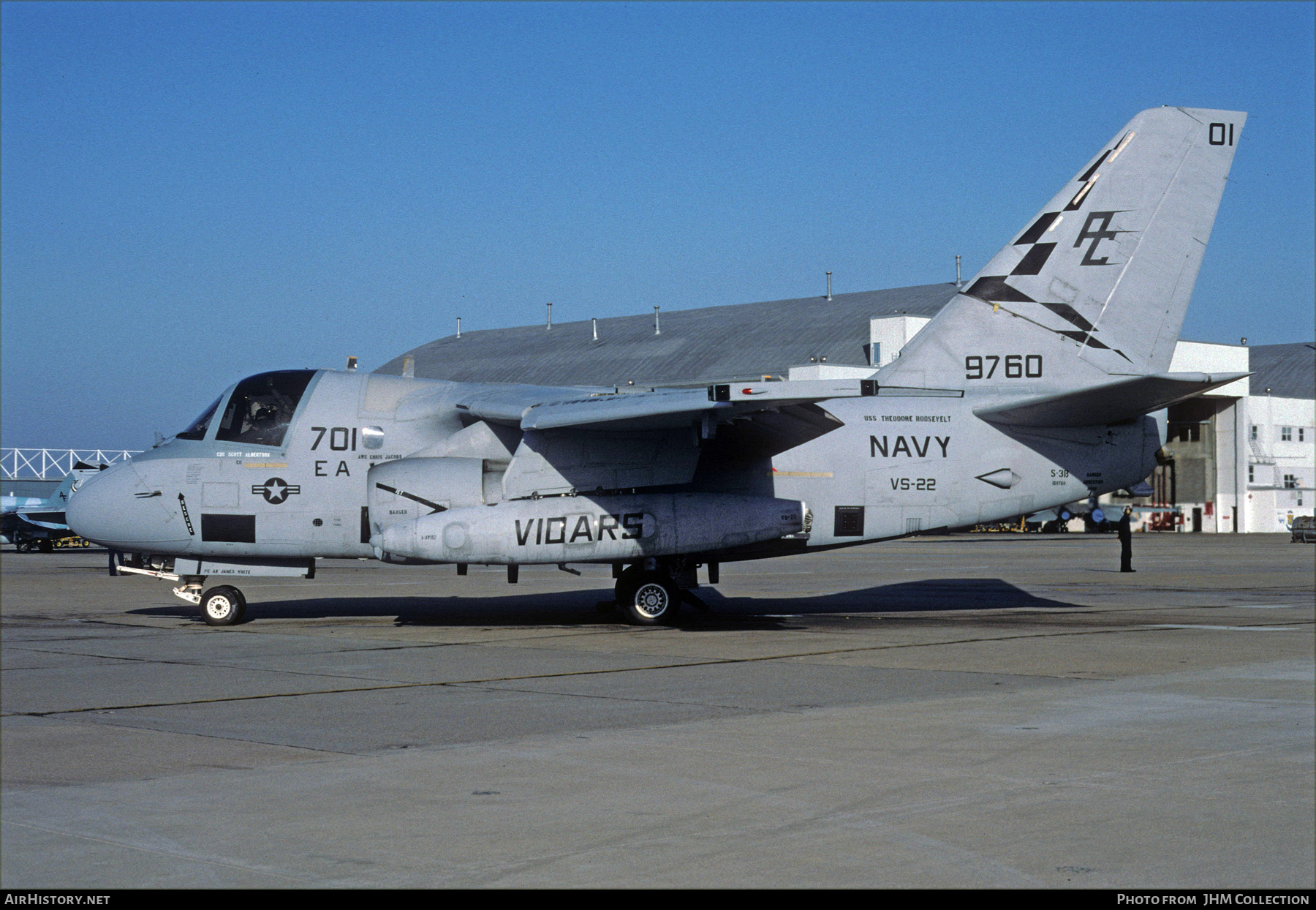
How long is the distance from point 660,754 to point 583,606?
1253cm

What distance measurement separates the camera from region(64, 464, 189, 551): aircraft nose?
1656 cm

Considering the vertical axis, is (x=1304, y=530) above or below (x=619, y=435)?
below

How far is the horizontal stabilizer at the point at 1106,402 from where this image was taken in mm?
15000

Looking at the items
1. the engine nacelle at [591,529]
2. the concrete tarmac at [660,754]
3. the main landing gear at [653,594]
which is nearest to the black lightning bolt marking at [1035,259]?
the engine nacelle at [591,529]

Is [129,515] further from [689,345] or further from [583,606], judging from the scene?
[689,345]

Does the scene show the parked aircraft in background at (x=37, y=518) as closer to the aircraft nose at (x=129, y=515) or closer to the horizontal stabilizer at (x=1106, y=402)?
the aircraft nose at (x=129, y=515)

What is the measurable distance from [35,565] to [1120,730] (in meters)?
33.6

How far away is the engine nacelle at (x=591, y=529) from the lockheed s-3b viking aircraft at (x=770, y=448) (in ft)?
0.14

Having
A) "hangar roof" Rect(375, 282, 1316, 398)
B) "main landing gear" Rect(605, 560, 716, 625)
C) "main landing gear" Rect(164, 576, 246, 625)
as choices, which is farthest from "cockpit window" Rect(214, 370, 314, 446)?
"hangar roof" Rect(375, 282, 1316, 398)

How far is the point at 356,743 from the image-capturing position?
785 centimetres

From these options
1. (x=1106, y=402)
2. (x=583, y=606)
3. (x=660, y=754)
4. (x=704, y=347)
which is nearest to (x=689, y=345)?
(x=704, y=347)

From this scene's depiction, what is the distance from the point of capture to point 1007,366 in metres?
17.3

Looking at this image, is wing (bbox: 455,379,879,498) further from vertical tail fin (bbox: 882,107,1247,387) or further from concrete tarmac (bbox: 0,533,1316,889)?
vertical tail fin (bbox: 882,107,1247,387)
